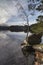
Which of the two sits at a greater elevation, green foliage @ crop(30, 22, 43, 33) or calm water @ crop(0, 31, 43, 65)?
green foliage @ crop(30, 22, 43, 33)

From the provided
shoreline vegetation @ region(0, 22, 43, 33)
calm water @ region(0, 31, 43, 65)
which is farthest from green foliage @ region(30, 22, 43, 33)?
calm water @ region(0, 31, 43, 65)

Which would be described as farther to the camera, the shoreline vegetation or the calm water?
the shoreline vegetation

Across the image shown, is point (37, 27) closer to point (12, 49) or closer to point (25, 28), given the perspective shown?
point (25, 28)

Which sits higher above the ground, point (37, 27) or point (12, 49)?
point (37, 27)

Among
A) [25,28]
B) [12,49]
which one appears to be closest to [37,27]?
[25,28]

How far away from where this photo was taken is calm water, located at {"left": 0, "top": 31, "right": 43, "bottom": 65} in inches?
78.8

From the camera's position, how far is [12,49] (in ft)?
6.72

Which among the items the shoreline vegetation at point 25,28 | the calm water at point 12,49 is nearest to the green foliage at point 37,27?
the shoreline vegetation at point 25,28

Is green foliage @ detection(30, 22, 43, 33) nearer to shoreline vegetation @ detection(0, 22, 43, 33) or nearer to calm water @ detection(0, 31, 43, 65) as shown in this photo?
shoreline vegetation @ detection(0, 22, 43, 33)

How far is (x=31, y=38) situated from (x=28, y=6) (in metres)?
0.47

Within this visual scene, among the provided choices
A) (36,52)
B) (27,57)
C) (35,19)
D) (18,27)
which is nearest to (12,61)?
(27,57)

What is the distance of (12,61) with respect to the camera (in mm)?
1995

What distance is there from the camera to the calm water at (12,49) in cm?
200

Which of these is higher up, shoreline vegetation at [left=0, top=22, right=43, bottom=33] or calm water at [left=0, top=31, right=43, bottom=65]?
shoreline vegetation at [left=0, top=22, right=43, bottom=33]
